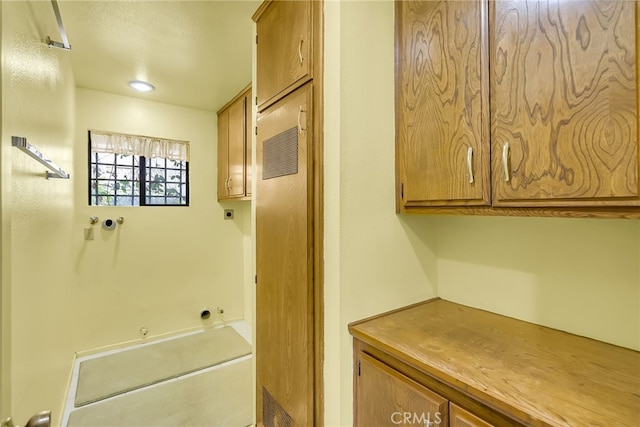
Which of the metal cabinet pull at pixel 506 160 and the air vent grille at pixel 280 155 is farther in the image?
the air vent grille at pixel 280 155

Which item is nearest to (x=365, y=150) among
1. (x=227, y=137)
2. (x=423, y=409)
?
(x=423, y=409)

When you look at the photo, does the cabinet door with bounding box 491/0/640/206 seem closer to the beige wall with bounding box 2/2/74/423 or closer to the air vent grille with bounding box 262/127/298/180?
the air vent grille with bounding box 262/127/298/180

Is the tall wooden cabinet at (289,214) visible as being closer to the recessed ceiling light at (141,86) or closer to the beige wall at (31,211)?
the beige wall at (31,211)

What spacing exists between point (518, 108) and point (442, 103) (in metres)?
0.27

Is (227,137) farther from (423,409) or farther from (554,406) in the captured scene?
(554,406)

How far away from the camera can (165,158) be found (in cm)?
314

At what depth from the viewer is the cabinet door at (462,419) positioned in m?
0.76

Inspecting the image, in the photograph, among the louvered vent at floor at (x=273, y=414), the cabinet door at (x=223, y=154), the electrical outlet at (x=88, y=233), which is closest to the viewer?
the louvered vent at floor at (x=273, y=414)

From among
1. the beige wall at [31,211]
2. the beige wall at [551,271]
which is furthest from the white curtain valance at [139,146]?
the beige wall at [551,271]

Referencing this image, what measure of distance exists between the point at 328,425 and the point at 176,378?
1.79m

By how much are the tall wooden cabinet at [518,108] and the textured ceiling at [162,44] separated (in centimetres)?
114

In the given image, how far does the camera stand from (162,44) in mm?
2016

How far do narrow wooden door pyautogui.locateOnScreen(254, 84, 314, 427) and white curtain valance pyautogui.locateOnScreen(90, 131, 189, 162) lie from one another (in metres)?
1.99

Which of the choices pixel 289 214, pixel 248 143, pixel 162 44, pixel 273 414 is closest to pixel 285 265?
pixel 289 214
